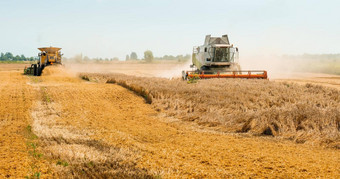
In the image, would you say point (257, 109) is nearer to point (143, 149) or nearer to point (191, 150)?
point (191, 150)

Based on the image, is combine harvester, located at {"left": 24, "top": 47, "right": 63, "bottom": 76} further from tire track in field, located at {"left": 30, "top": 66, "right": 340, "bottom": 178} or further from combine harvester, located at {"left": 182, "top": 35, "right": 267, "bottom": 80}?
tire track in field, located at {"left": 30, "top": 66, "right": 340, "bottom": 178}

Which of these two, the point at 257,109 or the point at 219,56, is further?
the point at 219,56

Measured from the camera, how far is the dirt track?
516 centimetres

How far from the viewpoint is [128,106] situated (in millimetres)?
12539

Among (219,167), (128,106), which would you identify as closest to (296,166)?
(219,167)

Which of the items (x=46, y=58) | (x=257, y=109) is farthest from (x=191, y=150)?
(x=46, y=58)

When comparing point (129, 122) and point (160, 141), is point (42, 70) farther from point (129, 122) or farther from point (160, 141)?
point (160, 141)

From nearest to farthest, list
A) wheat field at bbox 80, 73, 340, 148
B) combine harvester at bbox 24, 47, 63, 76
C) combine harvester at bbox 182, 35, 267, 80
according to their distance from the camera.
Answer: wheat field at bbox 80, 73, 340, 148 < combine harvester at bbox 182, 35, 267, 80 < combine harvester at bbox 24, 47, 63, 76

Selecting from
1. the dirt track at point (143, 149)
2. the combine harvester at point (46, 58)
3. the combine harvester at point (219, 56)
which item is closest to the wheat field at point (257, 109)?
the dirt track at point (143, 149)

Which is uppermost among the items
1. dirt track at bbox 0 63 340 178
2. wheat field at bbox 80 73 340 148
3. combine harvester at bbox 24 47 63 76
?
combine harvester at bbox 24 47 63 76

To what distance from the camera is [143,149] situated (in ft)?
20.6

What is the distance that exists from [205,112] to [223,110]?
0.62 m

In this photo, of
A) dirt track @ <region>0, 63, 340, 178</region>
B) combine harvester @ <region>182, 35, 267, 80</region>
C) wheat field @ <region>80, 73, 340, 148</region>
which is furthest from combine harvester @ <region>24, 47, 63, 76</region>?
dirt track @ <region>0, 63, 340, 178</region>

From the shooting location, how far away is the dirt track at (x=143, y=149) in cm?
516
